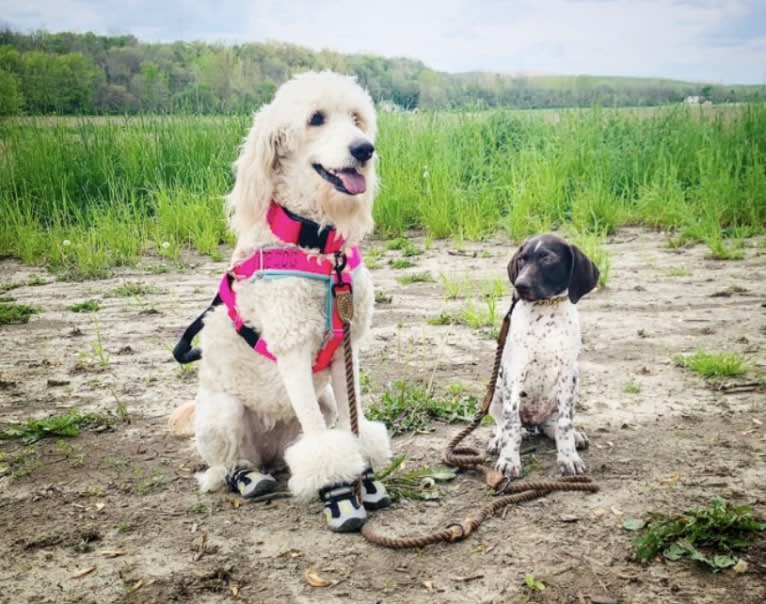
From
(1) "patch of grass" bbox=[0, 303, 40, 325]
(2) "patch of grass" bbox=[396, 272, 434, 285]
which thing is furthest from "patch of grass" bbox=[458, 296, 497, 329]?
(1) "patch of grass" bbox=[0, 303, 40, 325]

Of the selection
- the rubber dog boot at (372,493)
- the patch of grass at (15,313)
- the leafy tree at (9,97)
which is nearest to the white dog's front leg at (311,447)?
the rubber dog boot at (372,493)

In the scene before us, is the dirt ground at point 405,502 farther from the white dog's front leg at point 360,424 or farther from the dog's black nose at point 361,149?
the dog's black nose at point 361,149

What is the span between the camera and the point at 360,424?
3.54m

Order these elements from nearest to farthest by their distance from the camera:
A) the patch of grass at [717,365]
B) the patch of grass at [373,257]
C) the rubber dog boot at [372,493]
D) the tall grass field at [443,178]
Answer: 1. the rubber dog boot at [372,493]
2. the patch of grass at [717,365]
3. the patch of grass at [373,257]
4. the tall grass field at [443,178]

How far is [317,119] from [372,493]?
1671 mm

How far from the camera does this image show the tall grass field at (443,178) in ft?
30.6

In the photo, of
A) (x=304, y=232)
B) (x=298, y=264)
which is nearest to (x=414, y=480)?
(x=298, y=264)

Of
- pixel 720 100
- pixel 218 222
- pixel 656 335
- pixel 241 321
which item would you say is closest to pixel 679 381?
pixel 656 335

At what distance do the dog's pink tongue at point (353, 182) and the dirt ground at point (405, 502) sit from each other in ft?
4.67

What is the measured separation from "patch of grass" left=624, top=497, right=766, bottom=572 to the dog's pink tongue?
1770mm

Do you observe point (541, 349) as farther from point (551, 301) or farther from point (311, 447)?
point (311, 447)

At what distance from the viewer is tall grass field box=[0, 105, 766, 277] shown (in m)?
9.31

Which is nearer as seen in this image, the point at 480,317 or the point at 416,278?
the point at 480,317

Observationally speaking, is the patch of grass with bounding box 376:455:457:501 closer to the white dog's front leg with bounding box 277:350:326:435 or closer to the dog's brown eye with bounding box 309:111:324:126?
the white dog's front leg with bounding box 277:350:326:435
